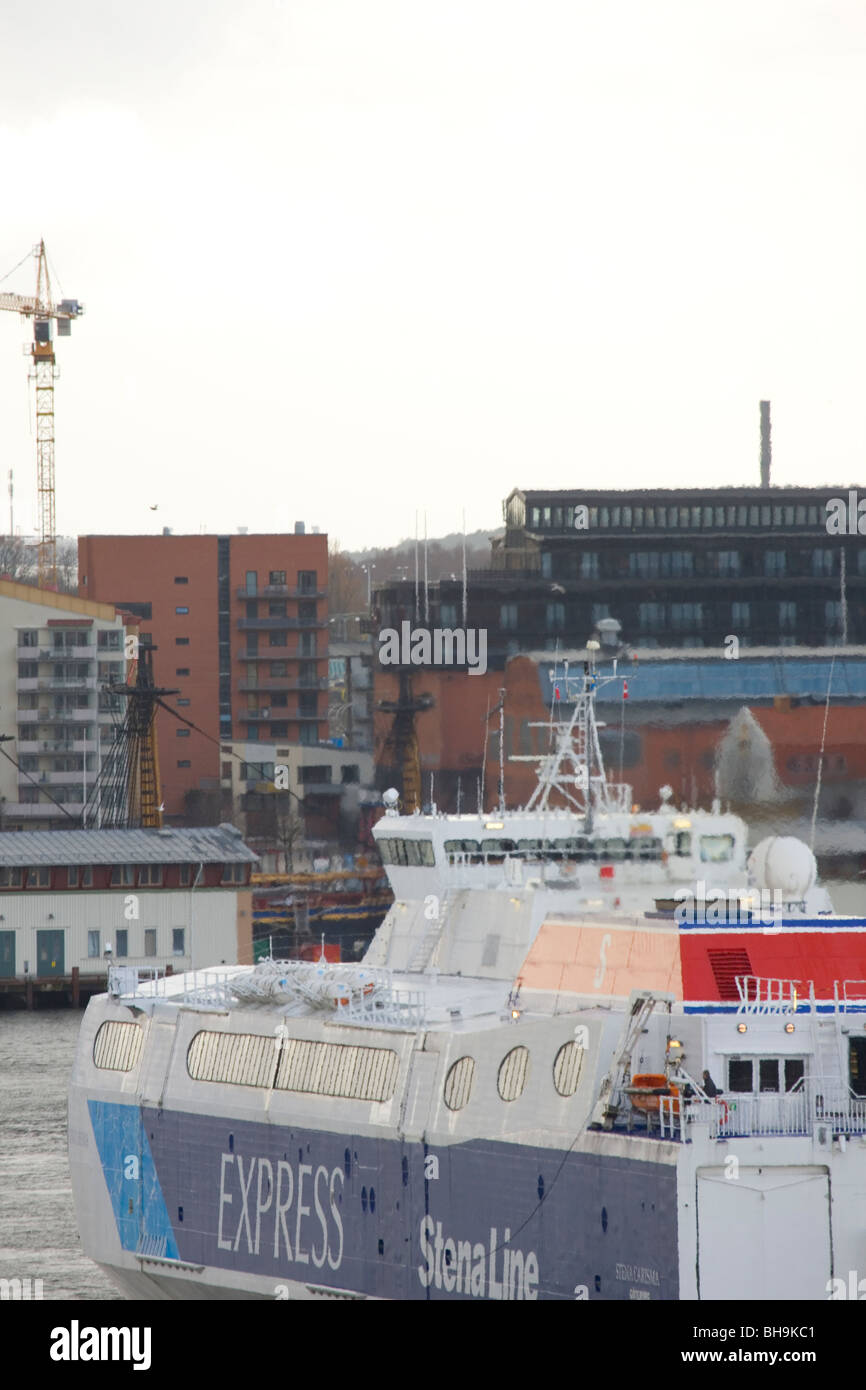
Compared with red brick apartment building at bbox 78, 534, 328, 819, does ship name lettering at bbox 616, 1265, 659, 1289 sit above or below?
below

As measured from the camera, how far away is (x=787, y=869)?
3759 cm

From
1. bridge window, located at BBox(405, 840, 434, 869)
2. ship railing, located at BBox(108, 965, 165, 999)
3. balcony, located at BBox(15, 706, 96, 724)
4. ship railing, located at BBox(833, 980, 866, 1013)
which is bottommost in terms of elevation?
ship railing, located at BBox(108, 965, 165, 999)

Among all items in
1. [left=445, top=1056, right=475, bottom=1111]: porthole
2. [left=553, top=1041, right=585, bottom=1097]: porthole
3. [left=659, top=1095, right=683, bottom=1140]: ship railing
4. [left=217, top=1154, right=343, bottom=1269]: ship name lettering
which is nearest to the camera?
[left=659, top=1095, right=683, bottom=1140]: ship railing

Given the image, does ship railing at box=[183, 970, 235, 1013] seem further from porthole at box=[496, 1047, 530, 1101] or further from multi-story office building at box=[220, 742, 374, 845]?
multi-story office building at box=[220, 742, 374, 845]

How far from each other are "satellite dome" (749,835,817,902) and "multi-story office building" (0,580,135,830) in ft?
285

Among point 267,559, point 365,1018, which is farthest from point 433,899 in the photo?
point 267,559

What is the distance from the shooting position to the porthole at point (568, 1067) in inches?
1310

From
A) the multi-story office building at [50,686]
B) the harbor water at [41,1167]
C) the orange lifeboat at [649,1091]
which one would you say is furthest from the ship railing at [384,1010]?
the multi-story office building at [50,686]

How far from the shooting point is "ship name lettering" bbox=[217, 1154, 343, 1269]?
37156 mm

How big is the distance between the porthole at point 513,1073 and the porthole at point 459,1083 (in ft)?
2.22

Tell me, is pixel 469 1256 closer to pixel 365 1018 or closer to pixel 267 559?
pixel 365 1018

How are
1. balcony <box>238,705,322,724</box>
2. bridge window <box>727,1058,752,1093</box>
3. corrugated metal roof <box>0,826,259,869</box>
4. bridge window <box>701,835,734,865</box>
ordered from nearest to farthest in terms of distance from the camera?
bridge window <box>727,1058,752,1093</box>
bridge window <box>701,835,734,865</box>
corrugated metal roof <box>0,826,259,869</box>
balcony <box>238,705,322,724</box>

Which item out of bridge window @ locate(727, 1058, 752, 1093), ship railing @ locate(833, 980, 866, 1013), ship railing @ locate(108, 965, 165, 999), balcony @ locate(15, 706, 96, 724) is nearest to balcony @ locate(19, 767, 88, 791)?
balcony @ locate(15, 706, 96, 724)

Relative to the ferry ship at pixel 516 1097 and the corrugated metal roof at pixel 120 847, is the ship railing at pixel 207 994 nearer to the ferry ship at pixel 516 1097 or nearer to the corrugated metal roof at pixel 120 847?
the ferry ship at pixel 516 1097
